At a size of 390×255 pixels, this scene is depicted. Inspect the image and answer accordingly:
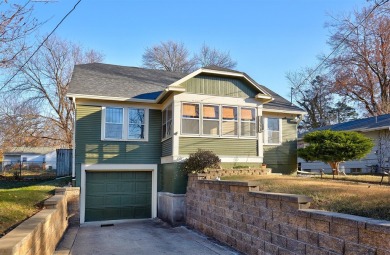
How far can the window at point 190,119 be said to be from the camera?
12.4 m

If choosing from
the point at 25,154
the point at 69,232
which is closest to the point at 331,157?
the point at 69,232

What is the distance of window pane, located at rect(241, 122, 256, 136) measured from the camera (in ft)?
42.9

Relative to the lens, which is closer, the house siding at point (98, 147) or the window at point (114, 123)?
the house siding at point (98, 147)

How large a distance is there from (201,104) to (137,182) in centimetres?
446

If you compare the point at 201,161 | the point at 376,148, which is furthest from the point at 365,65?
the point at 201,161

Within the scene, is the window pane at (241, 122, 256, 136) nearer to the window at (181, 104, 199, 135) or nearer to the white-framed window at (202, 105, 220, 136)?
the white-framed window at (202, 105, 220, 136)

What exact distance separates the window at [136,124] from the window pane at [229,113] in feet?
11.9

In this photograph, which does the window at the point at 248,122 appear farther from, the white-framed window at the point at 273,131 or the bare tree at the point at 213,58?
the bare tree at the point at 213,58

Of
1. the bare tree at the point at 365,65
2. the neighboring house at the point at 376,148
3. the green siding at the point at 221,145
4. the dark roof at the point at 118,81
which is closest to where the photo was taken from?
→ the green siding at the point at 221,145

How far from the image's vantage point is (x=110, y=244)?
29.3 ft

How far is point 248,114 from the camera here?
13.2 meters

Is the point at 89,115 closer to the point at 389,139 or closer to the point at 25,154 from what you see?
the point at 389,139

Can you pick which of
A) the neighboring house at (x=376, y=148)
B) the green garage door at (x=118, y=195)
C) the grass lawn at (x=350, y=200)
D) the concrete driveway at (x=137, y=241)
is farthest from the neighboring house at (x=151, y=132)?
the neighboring house at (x=376, y=148)

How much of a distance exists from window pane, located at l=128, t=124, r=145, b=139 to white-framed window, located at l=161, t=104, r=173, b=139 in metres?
0.90
